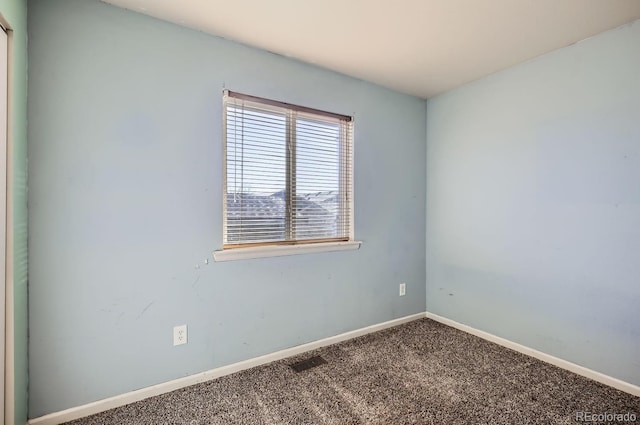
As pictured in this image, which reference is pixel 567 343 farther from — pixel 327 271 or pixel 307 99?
pixel 307 99

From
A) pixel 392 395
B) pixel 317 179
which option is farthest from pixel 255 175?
pixel 392 395

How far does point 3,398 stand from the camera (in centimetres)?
132

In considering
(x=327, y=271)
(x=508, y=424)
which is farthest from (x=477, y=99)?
(x=508, y=424)

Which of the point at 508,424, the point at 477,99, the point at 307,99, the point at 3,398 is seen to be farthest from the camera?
the point at 477,99

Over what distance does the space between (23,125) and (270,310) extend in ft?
5.74

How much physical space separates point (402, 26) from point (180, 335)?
239cm

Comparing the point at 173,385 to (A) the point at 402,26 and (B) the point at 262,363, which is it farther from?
(A) the point at 402,26

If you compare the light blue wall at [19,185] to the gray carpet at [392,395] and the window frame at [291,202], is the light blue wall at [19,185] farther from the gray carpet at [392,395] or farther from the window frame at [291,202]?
the window frame at [291,202]

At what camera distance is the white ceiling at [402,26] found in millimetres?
1688

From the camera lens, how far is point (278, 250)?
2.22 meters

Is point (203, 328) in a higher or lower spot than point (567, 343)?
higher

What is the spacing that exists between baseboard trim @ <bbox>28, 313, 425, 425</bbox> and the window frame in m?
0.74

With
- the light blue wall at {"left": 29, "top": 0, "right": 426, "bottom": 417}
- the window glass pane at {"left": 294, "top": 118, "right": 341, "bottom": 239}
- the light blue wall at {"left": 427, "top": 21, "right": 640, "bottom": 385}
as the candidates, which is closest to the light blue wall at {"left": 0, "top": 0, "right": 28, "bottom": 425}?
the light blue wall at {"left": 29, "top": 0, "right": 426, "bottom": 417}

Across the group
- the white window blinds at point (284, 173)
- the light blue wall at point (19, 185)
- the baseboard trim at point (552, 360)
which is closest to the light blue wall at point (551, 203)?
the baseboard trim at point (552, 360)
